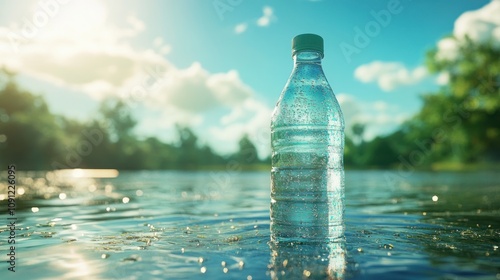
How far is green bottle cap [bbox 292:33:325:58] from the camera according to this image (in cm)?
437

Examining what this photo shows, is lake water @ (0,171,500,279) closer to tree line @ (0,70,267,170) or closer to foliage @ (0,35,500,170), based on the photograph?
foliage @ (0,35,500,170)

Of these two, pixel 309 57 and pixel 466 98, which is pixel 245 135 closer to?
pixel 466 98

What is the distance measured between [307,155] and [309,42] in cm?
110

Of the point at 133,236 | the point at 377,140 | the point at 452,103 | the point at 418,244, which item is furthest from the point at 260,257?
the point at 377,140

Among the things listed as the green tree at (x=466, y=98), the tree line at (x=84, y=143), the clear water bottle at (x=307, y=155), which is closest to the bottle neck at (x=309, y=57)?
the clear water bottle at (x=307, y=155)

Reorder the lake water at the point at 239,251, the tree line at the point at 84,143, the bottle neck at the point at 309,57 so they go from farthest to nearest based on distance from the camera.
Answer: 1. the tree line at the point at 84,143
2. the bottle neck at the point at 309,57
3. the lake water at the point at 239,251

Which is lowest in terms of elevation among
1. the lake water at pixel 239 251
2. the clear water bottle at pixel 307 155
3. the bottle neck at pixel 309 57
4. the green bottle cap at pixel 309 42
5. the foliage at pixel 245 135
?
the lake water at pixel 239 251

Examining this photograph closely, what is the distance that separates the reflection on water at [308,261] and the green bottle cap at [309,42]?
5.82 ft

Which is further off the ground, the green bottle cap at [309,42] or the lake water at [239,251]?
the green bottle cap at [309,42]

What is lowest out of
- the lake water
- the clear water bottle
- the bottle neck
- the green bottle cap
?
the lake water

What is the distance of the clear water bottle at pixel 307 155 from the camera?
439cm

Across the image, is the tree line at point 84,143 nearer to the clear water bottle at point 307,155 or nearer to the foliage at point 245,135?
the foliage at point 245,135

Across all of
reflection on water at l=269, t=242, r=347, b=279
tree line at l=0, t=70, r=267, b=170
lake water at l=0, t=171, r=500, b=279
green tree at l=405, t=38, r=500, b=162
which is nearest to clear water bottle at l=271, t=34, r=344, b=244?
lake water at l=0, t=171, r=500, b=279

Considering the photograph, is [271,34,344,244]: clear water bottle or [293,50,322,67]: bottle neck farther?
[293,50,322,67]: bottle neck
